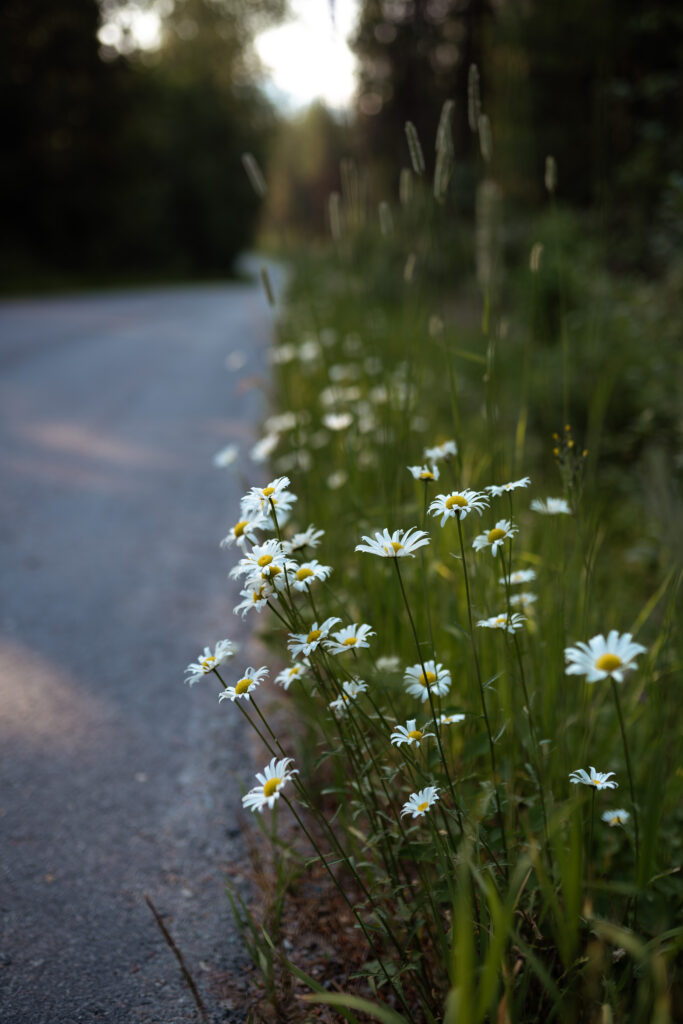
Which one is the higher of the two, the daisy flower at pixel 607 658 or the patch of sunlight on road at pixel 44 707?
the patch of sunlight on road at pixel 44 707

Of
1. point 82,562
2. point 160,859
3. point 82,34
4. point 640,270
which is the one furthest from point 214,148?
point 160,859

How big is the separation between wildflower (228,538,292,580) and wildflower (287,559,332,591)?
0.04m

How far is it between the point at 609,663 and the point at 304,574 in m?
0.48

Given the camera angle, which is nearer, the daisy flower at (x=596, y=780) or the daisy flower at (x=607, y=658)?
the daisy flower at (x=607, y=658)

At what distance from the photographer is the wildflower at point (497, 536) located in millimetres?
1162

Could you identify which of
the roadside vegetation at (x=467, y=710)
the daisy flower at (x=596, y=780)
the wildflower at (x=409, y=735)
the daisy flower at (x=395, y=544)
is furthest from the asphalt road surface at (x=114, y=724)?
the daisy flower at (x=395, y=544)

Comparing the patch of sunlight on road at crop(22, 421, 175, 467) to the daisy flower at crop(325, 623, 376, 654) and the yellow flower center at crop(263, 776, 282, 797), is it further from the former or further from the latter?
the yellow flower center at crop(263, 776, 282, 797)

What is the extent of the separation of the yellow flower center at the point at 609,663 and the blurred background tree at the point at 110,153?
50.5 feet

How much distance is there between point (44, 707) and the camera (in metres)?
2.09

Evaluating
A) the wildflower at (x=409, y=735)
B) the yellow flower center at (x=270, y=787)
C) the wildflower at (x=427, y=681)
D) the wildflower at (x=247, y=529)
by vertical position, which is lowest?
the yellow flower center at (x=270, y=787)

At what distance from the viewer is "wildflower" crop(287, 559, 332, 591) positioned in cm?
118

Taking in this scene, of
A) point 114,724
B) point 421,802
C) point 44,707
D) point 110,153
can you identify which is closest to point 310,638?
point 421,802

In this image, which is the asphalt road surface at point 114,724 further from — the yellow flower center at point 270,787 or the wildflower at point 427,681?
the wildflower at point 427,681

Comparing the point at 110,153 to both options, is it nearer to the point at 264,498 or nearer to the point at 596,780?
the point at 264,498
